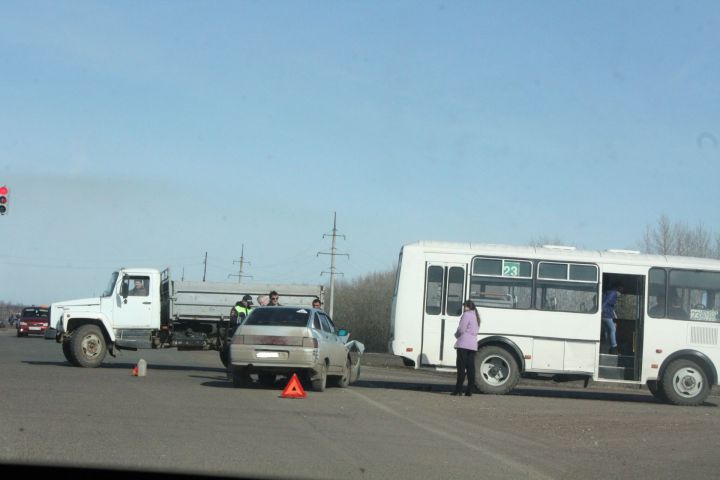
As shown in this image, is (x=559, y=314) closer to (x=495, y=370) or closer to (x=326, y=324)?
(x=495, y=370)

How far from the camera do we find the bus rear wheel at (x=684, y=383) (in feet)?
64.8

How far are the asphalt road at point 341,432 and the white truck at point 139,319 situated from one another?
4251 millimetres

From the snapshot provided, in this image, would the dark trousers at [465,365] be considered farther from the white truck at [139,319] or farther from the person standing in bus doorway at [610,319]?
the white truck at [139,319]

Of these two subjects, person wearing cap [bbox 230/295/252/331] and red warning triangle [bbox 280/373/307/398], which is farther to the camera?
person wearing cap [bbox 230/295/252/331]

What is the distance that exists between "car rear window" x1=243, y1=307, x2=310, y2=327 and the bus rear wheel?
301 inches

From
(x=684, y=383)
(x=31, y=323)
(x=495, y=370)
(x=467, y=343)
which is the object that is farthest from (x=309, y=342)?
(x=31, y=323)

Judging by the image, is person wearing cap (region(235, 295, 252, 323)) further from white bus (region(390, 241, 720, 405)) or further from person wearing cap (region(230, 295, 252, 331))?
white bus (region(390, 241, 720, 405))

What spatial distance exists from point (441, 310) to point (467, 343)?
1.54 metres

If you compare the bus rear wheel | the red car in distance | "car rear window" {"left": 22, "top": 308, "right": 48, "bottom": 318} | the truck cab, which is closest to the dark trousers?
the bus rear wheel

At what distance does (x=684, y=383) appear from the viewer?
65.2 feet

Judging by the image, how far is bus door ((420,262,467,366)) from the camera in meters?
20.0

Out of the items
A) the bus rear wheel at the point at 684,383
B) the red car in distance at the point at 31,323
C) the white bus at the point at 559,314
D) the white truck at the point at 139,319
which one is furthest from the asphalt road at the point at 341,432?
the red car in distance at the point at 31,323

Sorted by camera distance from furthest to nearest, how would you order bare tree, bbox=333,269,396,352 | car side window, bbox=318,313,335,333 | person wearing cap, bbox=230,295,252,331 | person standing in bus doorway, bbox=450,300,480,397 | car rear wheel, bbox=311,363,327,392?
bare tree, bbox=333,269,396,352 < person wearing cap, bbox=230,295,252,331 < car side window, bbox=318,313,335,333 < person standing in bus doorway, bbox=450,300,480,397 < car rear wheel, bbox=311,363,327,392

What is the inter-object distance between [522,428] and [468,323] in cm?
531
